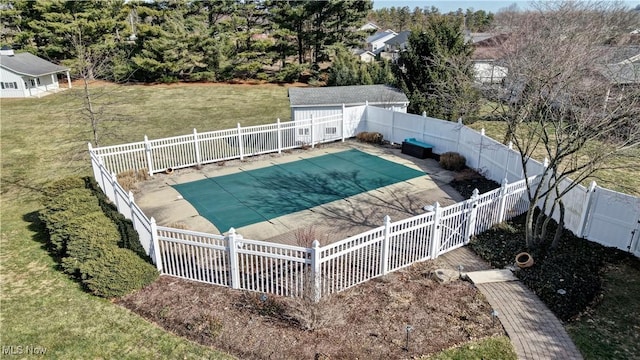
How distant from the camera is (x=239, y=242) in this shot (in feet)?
25.5

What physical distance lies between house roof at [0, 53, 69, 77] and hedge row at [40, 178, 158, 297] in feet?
86.3

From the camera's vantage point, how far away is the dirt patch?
657 centimetres

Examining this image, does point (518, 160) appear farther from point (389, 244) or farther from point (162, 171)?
point (162, 171)

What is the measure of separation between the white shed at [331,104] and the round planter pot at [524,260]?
35.7 ft

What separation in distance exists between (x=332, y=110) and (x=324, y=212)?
8.28 meters

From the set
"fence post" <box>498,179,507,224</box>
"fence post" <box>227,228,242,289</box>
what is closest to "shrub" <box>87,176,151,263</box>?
"fence post" <box>227,228,242,289</box>

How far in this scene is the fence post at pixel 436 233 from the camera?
8.94 metres

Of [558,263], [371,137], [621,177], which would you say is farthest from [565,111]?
[371,137]

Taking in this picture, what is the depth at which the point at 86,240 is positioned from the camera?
880cm

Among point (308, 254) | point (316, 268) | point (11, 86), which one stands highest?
point (11, 86)

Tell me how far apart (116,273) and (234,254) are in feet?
7.59

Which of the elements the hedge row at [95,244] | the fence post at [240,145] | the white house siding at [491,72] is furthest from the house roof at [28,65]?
the white house siding at [491,72]

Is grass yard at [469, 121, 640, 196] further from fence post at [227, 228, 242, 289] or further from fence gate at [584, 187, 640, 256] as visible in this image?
fence post at [227, 228, 242, 289]

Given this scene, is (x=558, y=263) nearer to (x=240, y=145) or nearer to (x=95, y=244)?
(x=95, y=244)
